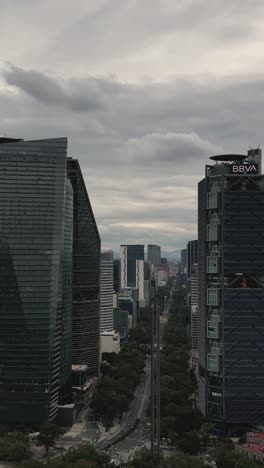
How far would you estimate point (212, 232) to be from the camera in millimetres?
146625

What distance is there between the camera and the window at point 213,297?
144500 millimetres

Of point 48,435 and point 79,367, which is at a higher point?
point 79,367

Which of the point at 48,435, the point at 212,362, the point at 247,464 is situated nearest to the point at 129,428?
the point at 48,435

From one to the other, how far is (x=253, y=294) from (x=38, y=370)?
6214 cm

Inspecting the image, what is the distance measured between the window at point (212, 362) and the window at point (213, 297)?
14.0 metres

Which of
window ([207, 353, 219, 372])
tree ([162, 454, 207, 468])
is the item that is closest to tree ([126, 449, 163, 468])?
tree ([162, 454, 207, 468])

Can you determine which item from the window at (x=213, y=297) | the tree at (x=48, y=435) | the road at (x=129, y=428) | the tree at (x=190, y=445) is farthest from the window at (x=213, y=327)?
the tree at (x=48, y=435)

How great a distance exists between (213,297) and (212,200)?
26564 millimetres

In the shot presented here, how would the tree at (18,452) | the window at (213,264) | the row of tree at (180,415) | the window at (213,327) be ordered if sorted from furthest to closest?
the window at (213,264)
the window at (213,327)
the row of tree at (180,415)
the tree at (18,452)

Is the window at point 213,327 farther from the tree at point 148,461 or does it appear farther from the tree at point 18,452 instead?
the tree at point 18,452

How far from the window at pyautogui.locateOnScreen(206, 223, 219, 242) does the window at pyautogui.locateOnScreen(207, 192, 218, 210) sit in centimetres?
491

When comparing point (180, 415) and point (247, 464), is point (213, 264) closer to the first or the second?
point (180, 415)

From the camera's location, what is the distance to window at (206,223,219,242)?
5733 inches

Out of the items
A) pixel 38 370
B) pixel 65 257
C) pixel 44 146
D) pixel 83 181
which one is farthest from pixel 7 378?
pixel 83 181
